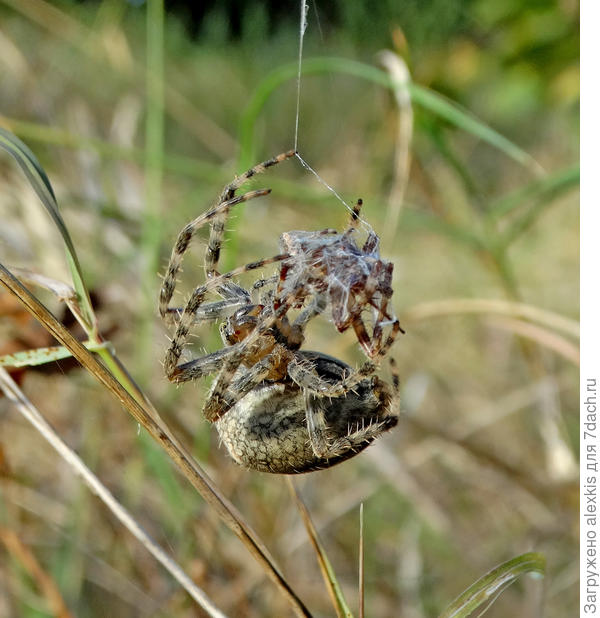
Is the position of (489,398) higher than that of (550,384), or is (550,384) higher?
(489,398)

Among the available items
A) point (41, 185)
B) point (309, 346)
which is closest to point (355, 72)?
point (41, 185)

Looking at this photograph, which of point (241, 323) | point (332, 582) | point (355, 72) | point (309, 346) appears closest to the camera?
point (332, 582)

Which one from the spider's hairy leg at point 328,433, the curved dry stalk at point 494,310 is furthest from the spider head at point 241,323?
the curved dry stalk at point 494,310

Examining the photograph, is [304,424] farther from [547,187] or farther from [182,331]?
[547,187]

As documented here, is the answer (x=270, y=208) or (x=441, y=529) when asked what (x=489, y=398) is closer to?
(x=441, y=529)

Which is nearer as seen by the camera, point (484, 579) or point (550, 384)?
point (484, 579)
